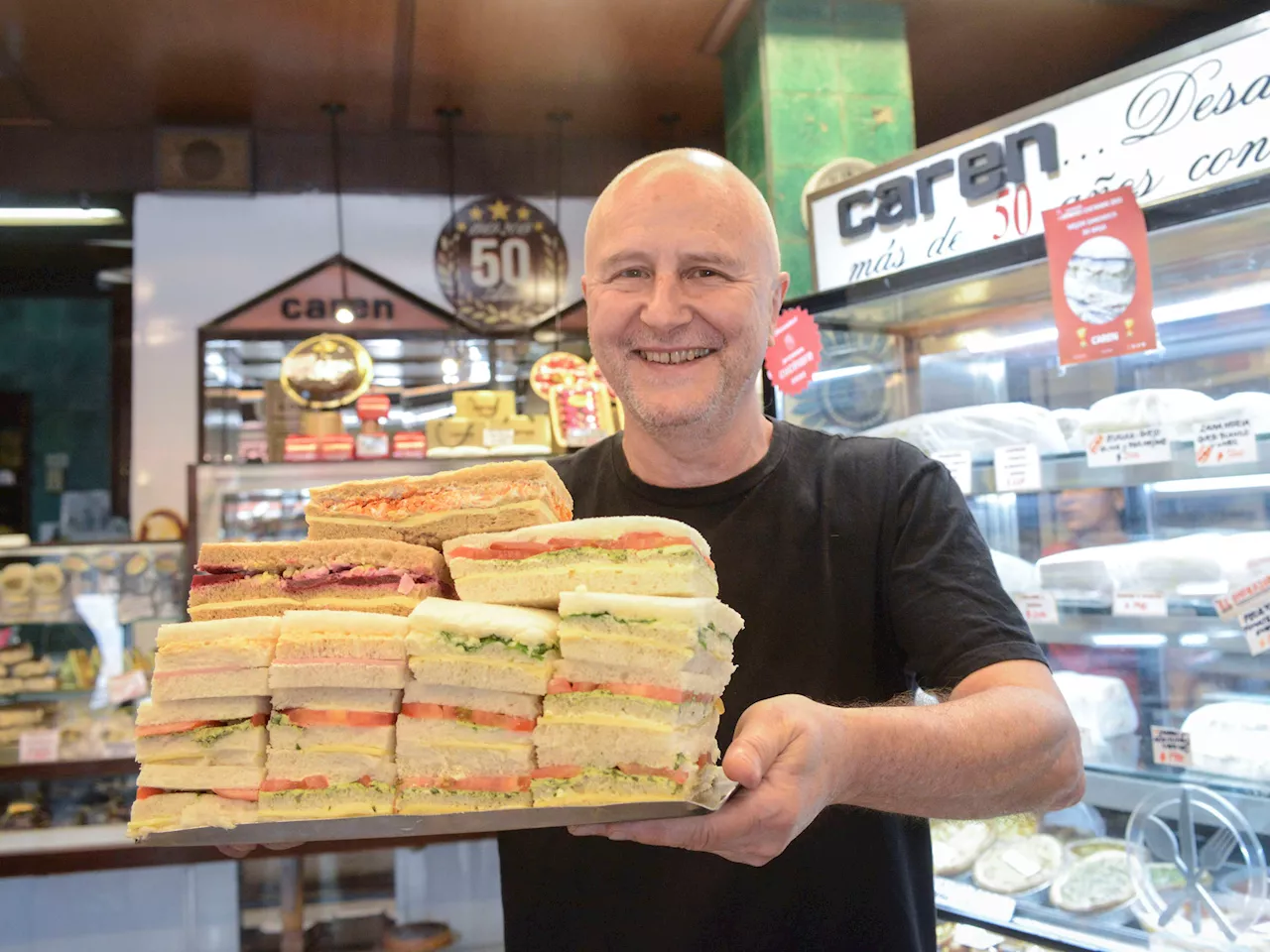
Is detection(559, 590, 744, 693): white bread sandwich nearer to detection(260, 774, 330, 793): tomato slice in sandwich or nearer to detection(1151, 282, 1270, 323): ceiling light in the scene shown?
detection(260, 774, 330, 793): tomato slice in sandwich

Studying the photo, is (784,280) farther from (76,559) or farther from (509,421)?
(509,421)

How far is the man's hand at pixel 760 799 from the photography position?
1224mm

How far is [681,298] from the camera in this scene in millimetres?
1821

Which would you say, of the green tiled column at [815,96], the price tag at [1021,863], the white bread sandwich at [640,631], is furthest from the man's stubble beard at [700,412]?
the green tiled column at [815,96]

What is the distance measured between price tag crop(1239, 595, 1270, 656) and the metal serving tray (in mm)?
1762

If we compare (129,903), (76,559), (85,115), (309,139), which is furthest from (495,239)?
(129,903)

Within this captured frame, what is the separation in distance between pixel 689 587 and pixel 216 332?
6391 mm

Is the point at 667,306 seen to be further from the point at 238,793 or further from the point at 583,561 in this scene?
the point at 238,793

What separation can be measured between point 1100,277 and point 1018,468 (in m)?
0.59

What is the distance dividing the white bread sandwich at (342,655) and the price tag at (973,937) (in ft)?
7.24

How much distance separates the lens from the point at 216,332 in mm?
7020

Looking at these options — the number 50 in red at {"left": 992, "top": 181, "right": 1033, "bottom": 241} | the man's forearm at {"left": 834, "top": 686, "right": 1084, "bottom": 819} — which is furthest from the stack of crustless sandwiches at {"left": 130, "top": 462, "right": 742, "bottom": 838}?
the number 50 in red at {"left": 992, "top": 181, "right": 1033, "bottom": 241}

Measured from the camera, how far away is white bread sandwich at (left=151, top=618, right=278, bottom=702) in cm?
147

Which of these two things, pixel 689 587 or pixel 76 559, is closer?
pixel 689 587
